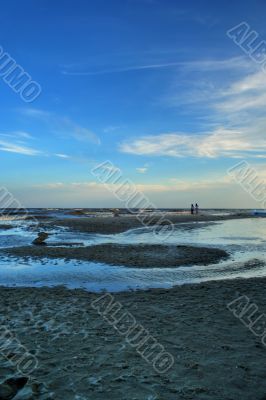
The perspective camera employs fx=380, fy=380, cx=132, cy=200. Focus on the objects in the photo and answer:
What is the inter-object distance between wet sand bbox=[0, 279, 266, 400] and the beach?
0.02m

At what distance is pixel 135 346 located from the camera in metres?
7.36

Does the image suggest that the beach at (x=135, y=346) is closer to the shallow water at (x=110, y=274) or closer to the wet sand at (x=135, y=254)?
the shallow water at (x=110, y=274)

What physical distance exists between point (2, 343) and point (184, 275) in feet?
30.8

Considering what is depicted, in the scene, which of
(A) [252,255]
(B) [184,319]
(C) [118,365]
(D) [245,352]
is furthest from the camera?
(A) [252,255]

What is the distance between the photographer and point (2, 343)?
24.4 feet

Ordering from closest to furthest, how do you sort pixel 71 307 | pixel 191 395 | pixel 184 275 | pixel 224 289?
pixel 191 395
pixel 71 307
pixel 224 289
pixel 184 275

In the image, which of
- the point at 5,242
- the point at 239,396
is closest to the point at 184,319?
the point at 239,396

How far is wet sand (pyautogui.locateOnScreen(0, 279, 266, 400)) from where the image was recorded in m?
5.63

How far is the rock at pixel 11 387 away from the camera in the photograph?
5.42 metres

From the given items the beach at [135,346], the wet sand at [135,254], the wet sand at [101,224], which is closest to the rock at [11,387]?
the beach at [135,346]

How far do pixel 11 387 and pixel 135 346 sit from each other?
2.50m

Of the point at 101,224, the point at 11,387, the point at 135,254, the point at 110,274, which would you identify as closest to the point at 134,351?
the point at 11,387

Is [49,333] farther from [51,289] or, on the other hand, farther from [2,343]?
[51,289]

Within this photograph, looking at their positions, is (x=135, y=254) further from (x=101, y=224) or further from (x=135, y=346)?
(x=101, y=224)
